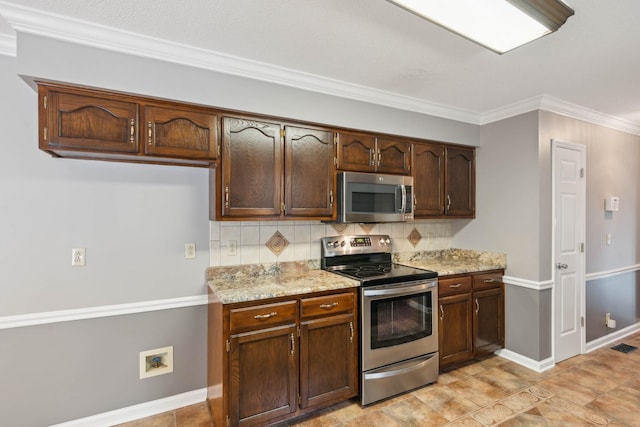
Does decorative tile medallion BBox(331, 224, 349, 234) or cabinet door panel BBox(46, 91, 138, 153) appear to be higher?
cabinet door panel BBox(46, 91, 138, 153)

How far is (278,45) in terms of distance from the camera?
1994 millimetres

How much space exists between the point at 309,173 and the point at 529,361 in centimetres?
269

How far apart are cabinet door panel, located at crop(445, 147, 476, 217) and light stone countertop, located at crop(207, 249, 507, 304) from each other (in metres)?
0.53

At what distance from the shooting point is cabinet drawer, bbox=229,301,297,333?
1973 mm

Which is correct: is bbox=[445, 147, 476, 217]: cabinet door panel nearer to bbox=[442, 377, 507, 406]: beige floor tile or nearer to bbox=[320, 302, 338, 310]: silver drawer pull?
bbox=[442, 377, 507, 406]: beige floor tile

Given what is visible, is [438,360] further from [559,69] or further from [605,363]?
[559,69]

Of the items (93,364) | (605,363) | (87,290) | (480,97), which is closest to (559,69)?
(480,97)

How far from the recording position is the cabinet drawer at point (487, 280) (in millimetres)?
3016

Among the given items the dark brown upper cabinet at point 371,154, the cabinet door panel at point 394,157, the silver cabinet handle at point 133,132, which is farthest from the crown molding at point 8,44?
the cabinet door panel at point 394,157

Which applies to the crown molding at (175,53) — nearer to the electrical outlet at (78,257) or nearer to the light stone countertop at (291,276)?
the electrical outlet at (78,257)

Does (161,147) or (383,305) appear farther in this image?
(383,305)

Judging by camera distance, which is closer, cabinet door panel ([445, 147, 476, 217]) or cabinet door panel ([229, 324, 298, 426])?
cabinet door panel ([229, 324, 298, 426])

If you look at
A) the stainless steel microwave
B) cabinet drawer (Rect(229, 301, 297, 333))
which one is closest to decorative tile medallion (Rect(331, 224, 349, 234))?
the stainless steel microwave

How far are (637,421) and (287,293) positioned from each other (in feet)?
8.49
